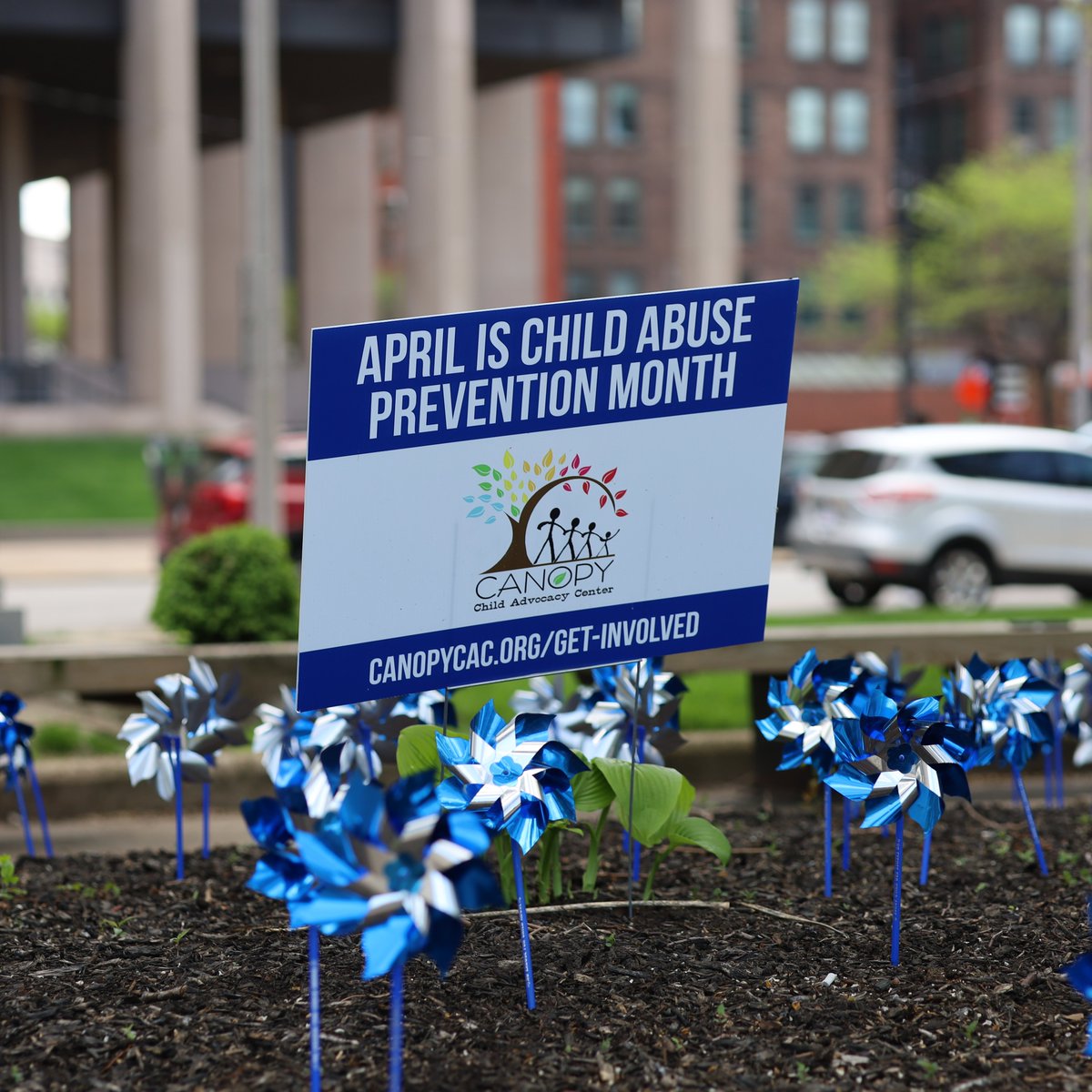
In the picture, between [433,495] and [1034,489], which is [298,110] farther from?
[433,495]

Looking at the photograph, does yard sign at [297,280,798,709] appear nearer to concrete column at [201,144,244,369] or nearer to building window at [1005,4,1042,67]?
concrete column at [201,144,244,369]

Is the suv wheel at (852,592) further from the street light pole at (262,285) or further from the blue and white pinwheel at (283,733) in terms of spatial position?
the blue and white pinwheel at (283,733)

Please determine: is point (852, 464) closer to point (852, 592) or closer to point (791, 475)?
point (852, 592)

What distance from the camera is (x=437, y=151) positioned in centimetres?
3406

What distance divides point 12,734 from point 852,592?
515 inches

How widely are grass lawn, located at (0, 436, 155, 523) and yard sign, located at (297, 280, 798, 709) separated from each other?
81.8ft

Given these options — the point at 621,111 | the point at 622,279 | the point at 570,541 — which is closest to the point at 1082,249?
the point at 570,541

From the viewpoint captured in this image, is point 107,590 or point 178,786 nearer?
point 178,786

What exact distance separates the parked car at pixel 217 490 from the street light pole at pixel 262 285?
303cm

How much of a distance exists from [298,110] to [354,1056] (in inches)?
1629

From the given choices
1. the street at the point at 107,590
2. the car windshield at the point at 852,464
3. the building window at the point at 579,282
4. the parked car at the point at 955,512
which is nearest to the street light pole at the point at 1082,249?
the street at the point at 107,590

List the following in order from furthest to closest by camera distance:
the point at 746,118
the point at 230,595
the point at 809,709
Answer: the point at 746,118 → the point at 230,595 → the point at 809,709

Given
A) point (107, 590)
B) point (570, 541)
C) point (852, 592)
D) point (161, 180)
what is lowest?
point (570, 541)

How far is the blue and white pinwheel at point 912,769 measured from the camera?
12.9 feet
